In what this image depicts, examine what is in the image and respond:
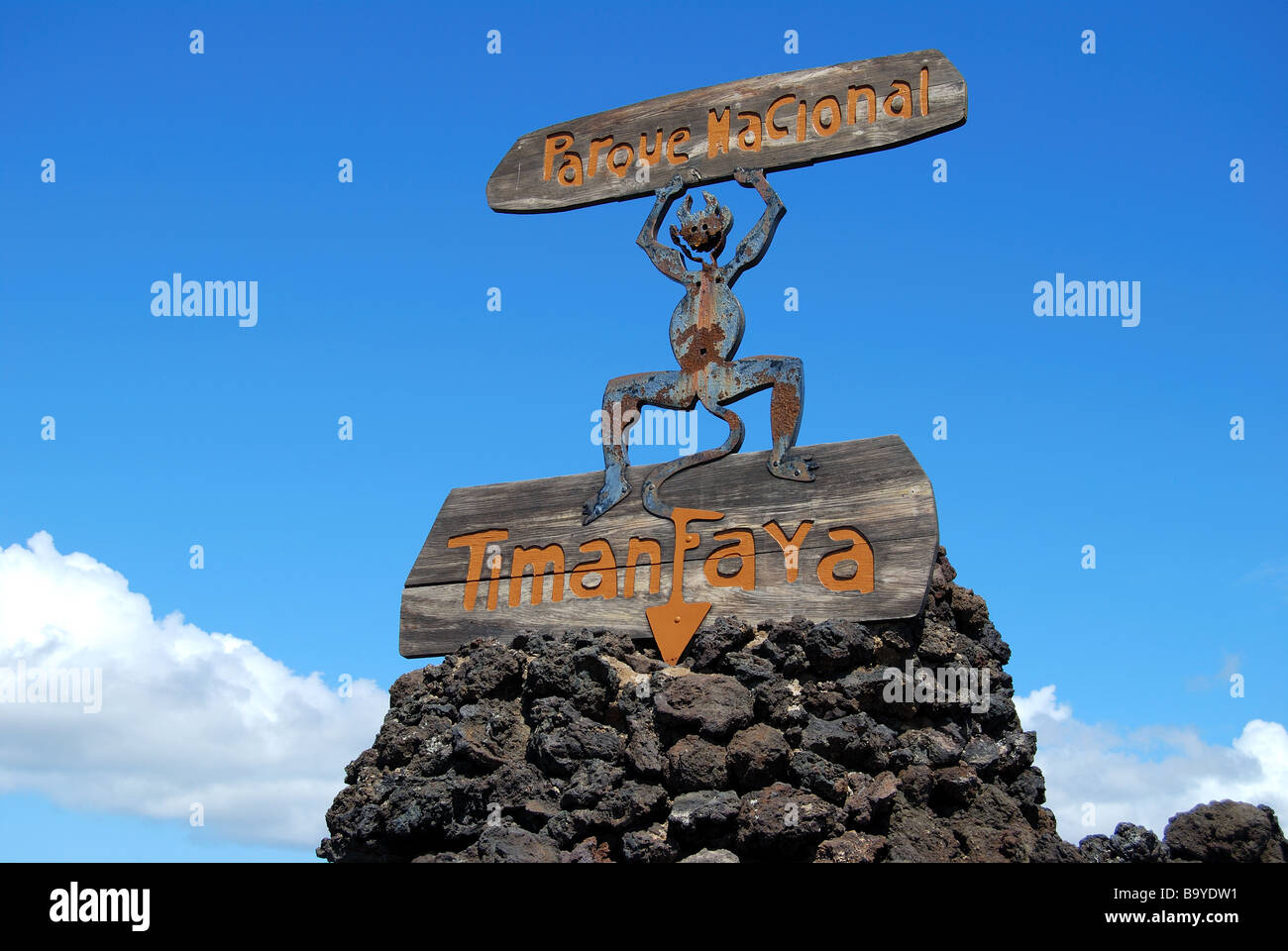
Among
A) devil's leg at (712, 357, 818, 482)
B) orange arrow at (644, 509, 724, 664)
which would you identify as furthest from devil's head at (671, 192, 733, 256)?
orange arrow at (644, 509, 724, 664)

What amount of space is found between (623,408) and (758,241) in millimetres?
1134

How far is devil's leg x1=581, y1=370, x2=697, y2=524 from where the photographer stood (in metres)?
6.80

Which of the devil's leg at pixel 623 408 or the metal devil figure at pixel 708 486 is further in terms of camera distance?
the devil's leg at pixel 623 408

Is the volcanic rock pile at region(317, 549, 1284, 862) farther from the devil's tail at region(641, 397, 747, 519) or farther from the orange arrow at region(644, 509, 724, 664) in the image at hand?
the devil's tail at region(641, 397, 747, 519)

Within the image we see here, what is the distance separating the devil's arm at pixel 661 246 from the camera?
7160 millimetres

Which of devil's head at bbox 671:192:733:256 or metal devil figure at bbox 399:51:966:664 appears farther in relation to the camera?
devil's head at bbox 671:192:733:256

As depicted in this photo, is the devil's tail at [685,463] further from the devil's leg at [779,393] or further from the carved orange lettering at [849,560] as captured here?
the carved orange lettering at [849,560]

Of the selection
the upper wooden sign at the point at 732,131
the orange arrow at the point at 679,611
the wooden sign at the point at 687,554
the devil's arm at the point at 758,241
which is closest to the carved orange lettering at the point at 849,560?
the wooden sign at the point at 687,554

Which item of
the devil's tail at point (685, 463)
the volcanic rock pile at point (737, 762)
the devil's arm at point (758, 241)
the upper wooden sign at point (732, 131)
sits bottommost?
the volcanic rock pile at point (737, 762)

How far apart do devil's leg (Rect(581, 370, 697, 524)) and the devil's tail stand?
0.47 ft
